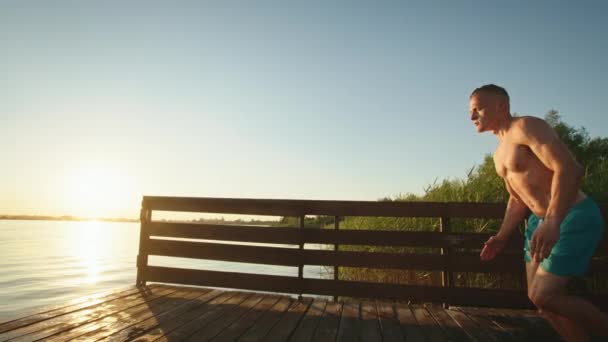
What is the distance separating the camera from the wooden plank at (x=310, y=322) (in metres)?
2.60

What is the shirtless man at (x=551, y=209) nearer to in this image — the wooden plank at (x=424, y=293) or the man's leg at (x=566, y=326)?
the man's leg at (x=566, y=326)

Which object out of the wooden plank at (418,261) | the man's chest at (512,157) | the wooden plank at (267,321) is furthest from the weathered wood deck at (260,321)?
the man's chest at (512,157)

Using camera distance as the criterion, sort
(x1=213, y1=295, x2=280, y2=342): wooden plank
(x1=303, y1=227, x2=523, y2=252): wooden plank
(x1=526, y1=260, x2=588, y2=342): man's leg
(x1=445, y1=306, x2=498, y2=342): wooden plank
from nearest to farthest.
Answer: (x1=526, y1=260, x2=588, y2=342): man's leg
(x1=213, y1=295, x2=280, y2=342): wooden plank
(x1=445, y1=306, x2=498, y2=342): wooden plank
(x1=303, y1=227, x2=523, y2=252): wooden plank

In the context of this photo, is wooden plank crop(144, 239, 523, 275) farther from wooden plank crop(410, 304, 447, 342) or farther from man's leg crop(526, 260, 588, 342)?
man's leg crop(526, 260, 588, 342)

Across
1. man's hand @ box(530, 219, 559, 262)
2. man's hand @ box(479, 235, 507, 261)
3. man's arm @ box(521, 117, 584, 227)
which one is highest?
man's arm @ box(521, 117, 584, 227)

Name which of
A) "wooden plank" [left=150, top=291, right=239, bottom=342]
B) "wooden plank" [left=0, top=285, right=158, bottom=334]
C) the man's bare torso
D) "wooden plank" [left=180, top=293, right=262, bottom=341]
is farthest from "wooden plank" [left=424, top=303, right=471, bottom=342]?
"wooden plank" [left=0, top=285, right=158, bottom=334]

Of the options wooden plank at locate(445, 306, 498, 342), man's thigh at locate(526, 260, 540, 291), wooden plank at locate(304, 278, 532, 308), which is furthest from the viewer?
wooden plank at locate(304, 278, 532, 308)

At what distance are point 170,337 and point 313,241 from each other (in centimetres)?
183

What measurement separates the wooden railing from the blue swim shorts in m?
1.68

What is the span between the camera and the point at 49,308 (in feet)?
10.5

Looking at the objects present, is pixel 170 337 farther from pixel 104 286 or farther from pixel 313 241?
pixel 104 286

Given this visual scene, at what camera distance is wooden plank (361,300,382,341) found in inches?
104

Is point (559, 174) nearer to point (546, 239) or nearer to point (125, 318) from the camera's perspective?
point (546, 239)

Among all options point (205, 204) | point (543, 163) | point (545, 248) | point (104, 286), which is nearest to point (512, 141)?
point (543, 163)
